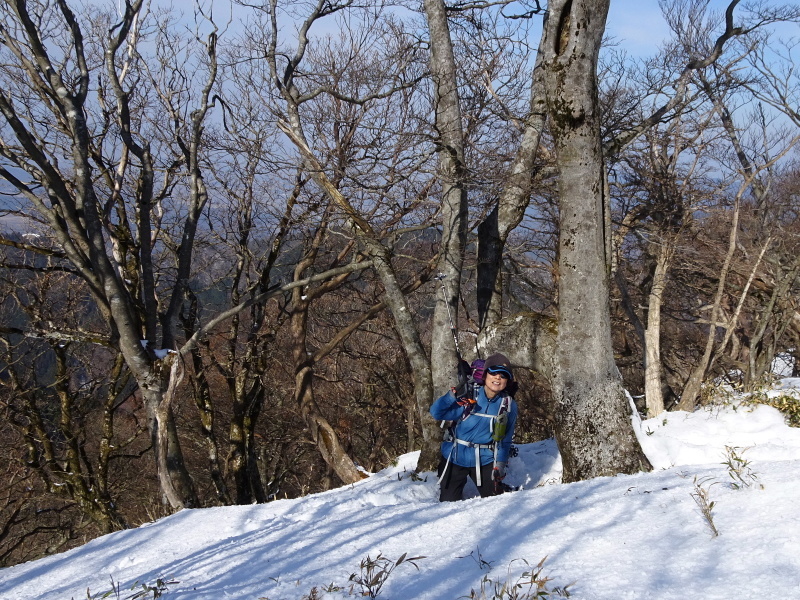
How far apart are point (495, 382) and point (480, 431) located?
0.50 metres

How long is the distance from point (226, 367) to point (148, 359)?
477 cm

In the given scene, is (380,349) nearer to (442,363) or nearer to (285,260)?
(285,260)

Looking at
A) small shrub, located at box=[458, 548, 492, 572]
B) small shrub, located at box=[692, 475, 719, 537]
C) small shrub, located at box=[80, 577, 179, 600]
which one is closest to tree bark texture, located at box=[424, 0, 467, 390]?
small shrub, located at box=[692, 475, 719, 537]

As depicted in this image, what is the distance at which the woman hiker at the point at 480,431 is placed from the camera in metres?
5.48

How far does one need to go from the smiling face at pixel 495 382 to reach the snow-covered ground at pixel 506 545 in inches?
47.7

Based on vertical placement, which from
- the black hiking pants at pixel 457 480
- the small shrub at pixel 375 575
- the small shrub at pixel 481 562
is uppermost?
the small shrub at pixel 375 575

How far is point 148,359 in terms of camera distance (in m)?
8.26

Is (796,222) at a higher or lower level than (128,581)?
higher

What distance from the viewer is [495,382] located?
17.8 ft

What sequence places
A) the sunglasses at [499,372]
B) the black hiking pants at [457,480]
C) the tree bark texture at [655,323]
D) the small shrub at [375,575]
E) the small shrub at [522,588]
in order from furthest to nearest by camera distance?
the tree bark texture at [655,323], the black hiking pants at [457,480], the sunglasses at [499,372], the small shrub at [375,575], the small shrub at [522,588]

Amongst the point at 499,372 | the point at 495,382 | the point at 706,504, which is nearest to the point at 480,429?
the point at 495,382

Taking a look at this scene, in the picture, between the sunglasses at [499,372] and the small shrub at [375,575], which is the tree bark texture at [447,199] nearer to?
the sunglasses at [499,372]

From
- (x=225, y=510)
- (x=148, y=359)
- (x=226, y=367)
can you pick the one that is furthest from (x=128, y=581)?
(x=226, y=367)

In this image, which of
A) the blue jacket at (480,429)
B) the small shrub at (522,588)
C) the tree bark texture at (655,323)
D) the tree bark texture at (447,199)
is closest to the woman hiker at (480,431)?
the blue jacket at (480,429)
